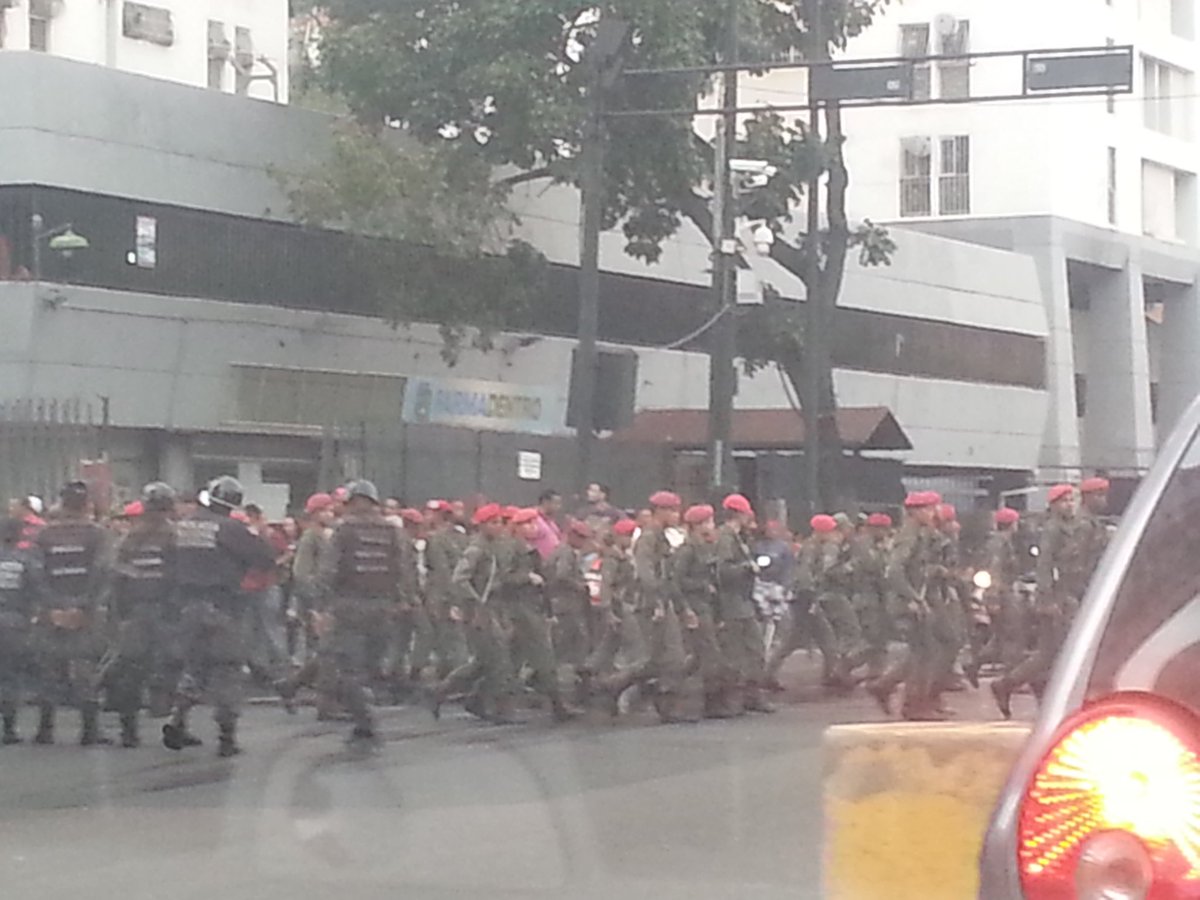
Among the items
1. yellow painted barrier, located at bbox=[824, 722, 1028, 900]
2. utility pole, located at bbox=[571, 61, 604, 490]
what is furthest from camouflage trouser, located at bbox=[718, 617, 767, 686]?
yellow painted barrier, located at bbox=[824, 722, 1028, 900]

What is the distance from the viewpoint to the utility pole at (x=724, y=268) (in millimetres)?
24312

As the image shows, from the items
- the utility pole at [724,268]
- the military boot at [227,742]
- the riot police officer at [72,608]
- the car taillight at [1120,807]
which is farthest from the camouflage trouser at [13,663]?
the car taillight at [1120,807]

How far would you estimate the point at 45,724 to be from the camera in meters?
14.7

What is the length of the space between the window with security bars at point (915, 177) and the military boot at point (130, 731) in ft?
93.2

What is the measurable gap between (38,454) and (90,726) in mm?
6866

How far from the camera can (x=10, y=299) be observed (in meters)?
25.2

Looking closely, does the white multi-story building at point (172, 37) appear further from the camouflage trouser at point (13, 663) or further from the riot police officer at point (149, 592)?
the riot police officer at point (149, 592)

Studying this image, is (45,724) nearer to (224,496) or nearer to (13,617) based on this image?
(13,617)

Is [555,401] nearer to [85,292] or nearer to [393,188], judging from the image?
[393,188]

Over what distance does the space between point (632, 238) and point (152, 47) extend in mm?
11167

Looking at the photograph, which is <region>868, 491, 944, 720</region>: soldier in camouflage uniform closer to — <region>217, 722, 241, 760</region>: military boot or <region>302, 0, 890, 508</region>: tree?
<region>217, 722, 241, 760</region>: military boot

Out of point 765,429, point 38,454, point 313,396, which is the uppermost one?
point 313,396

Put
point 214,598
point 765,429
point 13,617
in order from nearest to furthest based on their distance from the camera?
point 214,598, point 13,617, point 765,429

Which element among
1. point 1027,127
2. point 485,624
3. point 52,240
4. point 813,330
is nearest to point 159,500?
point 485,624
